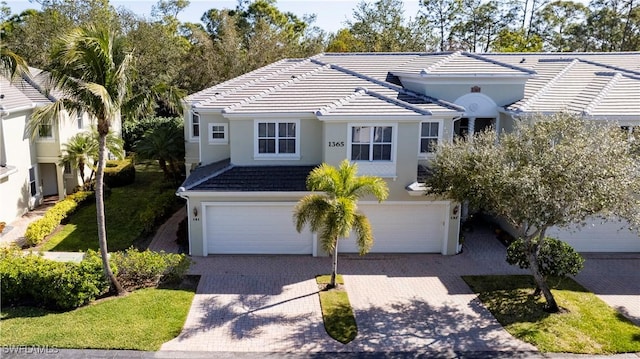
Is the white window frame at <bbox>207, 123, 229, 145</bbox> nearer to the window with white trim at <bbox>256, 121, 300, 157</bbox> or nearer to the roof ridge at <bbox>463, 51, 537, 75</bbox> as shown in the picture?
the window with white trim at <bbox>256, 121, 300, 157</bbox>

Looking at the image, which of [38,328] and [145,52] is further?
[145,52]

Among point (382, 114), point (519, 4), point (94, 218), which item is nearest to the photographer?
point (382, 114)

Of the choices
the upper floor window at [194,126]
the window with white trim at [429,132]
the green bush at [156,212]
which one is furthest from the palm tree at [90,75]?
the window with white trim at [429,132]

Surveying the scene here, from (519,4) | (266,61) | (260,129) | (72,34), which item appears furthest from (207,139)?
(519,4)

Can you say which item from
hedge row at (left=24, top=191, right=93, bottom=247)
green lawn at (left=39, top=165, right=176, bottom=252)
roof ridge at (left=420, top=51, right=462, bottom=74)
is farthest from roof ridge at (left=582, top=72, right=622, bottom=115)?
hedge row at (left=24, top=191, right=93, bottom=247)

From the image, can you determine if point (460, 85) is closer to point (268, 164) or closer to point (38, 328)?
point (268, 164)

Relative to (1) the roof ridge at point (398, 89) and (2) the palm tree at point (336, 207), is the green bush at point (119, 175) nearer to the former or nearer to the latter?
(1) the roof ridge at point (398, 89)
